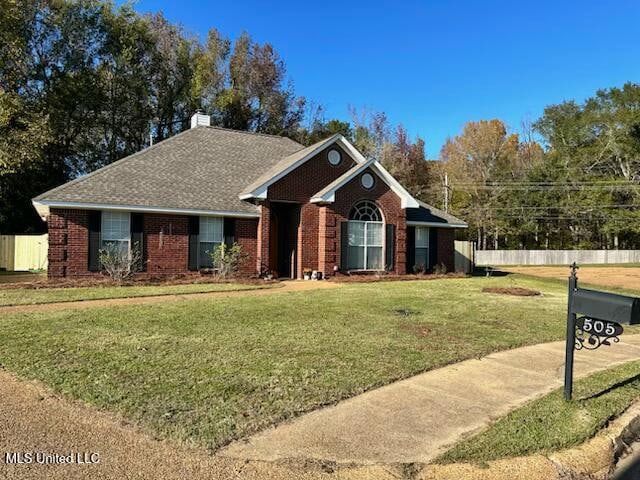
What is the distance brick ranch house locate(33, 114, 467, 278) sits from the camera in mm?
15445

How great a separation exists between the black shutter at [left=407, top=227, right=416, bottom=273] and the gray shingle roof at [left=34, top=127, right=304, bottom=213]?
6.66 metres

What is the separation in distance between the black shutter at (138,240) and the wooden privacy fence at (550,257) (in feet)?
105

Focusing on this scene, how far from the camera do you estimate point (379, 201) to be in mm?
19266

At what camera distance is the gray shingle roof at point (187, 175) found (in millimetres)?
15914

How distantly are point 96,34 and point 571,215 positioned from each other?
4541 cm

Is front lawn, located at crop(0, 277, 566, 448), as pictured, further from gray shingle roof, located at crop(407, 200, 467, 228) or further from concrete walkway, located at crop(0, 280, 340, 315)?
gray shingle roof, located at crop(407, 200, 467, 228)

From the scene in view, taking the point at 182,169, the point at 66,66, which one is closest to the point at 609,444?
the point at 182,169

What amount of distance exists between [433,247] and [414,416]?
59.4 feet

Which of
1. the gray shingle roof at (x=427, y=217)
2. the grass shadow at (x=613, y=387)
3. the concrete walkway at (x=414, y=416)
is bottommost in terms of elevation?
the concrete walkway at (x=414, y=416)

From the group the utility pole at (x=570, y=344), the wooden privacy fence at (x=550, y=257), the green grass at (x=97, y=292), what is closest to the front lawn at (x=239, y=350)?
the utility pole at (x=570, y=344)

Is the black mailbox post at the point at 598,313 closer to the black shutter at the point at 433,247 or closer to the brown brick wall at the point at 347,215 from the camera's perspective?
the brown brick wall at the point at 347,215

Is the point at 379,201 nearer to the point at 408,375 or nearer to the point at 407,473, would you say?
the point at 408,375

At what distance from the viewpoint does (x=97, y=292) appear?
12.6m

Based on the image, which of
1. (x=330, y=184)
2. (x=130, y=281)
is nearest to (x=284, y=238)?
(x=330, y=184)
